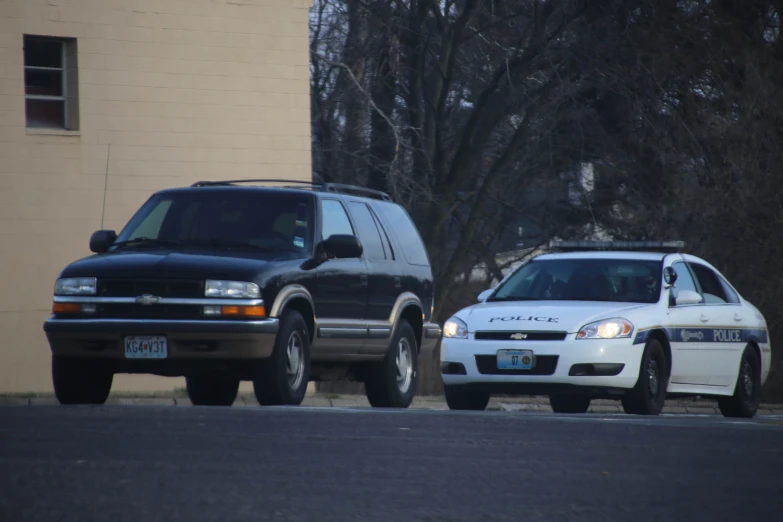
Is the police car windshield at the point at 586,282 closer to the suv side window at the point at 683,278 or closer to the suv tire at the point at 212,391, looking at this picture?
the suv side window at the point at 683,278

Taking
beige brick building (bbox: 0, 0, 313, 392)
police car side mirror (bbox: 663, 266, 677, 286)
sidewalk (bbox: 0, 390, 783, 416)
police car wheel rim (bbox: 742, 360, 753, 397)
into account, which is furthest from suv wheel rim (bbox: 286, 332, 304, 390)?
beige brick building (bbox: 0, 0, 313, 392)

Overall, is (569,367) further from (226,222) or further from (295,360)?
(226,222)

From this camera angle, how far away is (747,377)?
1642cm

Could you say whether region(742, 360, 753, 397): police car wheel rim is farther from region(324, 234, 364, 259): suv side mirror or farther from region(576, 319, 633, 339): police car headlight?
region(324, 234, 364, 259): suv side mirror

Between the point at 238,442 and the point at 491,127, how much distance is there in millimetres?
19500

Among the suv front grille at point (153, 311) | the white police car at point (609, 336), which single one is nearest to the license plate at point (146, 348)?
the suv front grille at point (153, 311)

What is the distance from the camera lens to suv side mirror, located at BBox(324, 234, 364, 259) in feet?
43.5

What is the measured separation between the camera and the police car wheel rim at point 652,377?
14287 millimetres

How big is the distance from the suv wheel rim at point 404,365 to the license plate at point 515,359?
1.13 meters

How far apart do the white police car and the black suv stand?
703 millimetres

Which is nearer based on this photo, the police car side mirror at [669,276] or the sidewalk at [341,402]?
the police car side mirror at [669,276]

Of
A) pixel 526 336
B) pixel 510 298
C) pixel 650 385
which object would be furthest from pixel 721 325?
pixel 526 336

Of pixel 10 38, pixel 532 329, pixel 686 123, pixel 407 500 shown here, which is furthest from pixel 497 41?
pixel 407 500

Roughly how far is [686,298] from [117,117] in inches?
343
